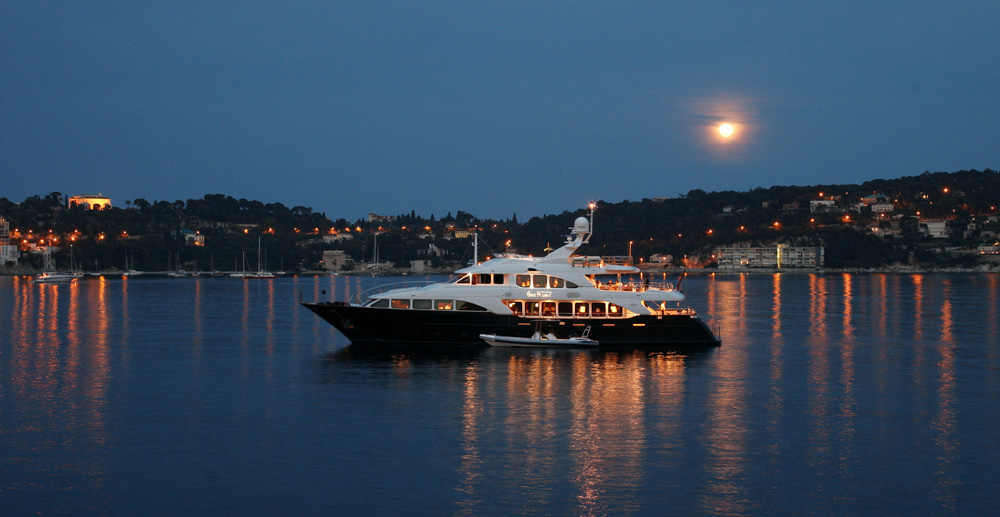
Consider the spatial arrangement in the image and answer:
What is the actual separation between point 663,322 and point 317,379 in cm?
1606

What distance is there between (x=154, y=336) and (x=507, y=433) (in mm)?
33811

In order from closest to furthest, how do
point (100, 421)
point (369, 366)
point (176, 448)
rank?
point (176, 448)
point (100, 421)
point (369, 366)

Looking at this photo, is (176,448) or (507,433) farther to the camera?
(507,433)

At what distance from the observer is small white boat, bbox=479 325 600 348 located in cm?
3875

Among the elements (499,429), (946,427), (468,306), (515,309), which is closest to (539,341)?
(515,309)

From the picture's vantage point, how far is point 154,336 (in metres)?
50.5

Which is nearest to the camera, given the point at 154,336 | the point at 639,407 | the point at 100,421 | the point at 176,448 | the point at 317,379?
the point at 176,448

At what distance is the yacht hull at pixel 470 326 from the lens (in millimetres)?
38969

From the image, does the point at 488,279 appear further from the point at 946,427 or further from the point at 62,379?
the point at 946,427

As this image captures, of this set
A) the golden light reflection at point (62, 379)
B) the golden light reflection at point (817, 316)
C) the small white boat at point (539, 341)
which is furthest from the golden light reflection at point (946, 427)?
the golden light reflection at point (62, 379)

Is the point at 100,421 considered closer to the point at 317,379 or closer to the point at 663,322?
the point at 317,379

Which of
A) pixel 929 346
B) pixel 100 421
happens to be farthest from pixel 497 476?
pixel 929 346

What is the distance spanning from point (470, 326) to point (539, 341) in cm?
322

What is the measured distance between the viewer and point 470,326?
129 ft
